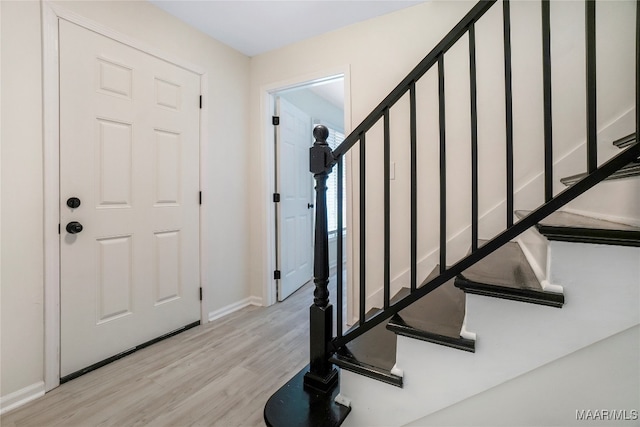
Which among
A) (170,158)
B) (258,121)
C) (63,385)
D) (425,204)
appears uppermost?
(258,121)

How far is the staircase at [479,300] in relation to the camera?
A: 82 cm

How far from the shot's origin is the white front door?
1649 millimetres

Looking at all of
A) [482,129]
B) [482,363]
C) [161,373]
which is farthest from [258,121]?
[482,363]

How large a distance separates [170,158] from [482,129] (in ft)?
7.31

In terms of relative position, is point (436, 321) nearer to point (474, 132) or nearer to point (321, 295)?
point (321, 295)

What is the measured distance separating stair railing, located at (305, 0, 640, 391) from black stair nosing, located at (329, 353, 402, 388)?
0.07m

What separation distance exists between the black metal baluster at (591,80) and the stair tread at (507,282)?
0.39m

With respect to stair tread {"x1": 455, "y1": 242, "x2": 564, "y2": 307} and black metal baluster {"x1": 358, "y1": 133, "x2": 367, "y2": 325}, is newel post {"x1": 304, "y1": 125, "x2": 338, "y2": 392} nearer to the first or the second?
black metal baluster {"x1": 358, "y1": 133, "x2": 367, "y2": 325}

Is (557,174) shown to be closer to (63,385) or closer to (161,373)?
(161,373)

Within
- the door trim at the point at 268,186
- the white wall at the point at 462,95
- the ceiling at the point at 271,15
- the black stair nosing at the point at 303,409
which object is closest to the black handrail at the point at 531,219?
the black stair nosing at the point at 303,409

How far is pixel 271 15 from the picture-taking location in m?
2.14

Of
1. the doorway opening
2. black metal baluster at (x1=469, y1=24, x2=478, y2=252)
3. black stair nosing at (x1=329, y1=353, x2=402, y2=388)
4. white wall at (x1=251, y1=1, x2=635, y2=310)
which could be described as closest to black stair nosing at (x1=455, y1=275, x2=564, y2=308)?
black metal baluster at (x1=469, y1=24, x2=478, y2=252)

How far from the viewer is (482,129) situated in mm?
1857

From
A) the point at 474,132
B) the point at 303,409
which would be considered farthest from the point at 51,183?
the point at 474,132
